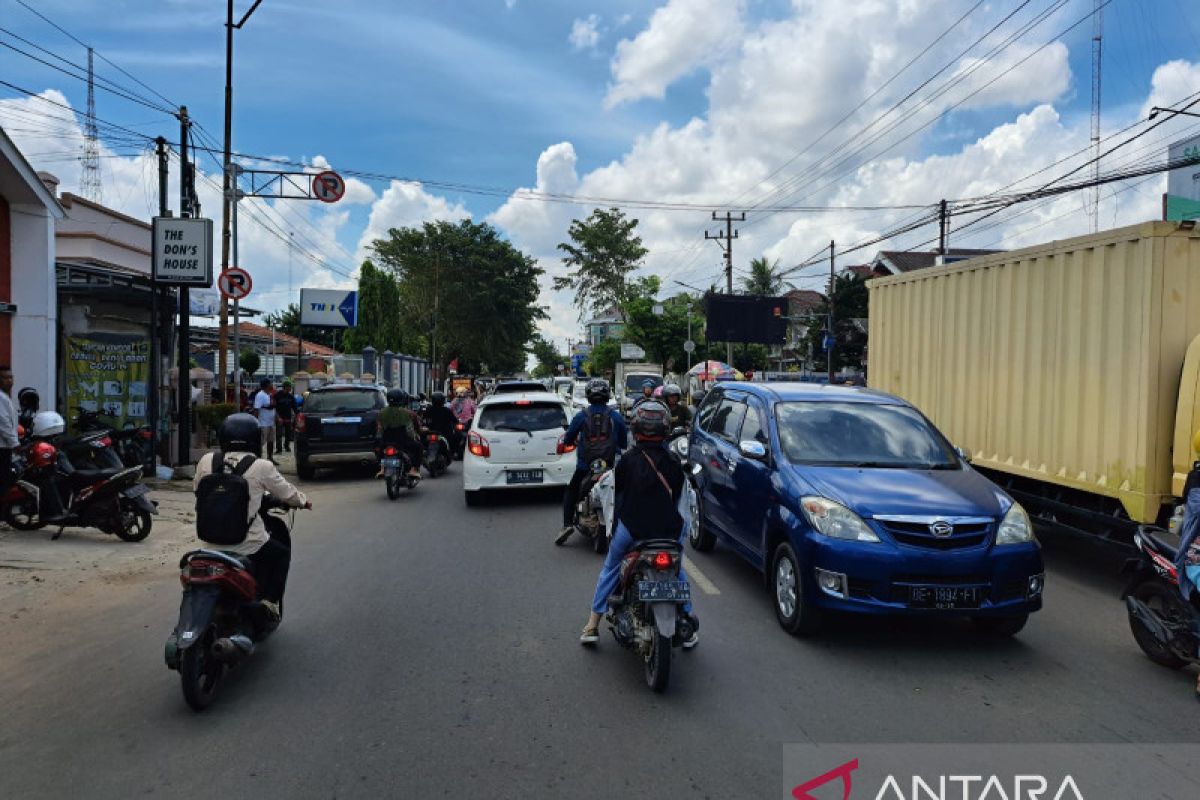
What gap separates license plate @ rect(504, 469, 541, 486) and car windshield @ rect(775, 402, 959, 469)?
16.8 feet

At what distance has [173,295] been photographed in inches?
647

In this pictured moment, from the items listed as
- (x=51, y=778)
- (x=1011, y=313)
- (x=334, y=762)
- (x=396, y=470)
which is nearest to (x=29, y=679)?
(x=51, y=778)

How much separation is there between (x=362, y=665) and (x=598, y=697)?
1541 millimetres

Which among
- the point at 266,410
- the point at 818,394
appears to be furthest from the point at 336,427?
the point at 818,394

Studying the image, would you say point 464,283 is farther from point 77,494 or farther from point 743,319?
point 77,494

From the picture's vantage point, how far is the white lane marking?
7266 millimetres

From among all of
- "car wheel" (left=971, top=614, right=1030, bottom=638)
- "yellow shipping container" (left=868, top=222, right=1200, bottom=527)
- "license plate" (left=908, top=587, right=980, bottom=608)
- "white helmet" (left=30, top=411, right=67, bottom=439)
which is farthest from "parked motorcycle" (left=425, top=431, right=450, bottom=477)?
"license plate" (left=908, top=587, right=980, bottom=608)

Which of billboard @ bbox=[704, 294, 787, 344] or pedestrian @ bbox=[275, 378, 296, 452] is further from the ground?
billboard @ bbox=[704, 294, 787, 344]

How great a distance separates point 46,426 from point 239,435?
561cm

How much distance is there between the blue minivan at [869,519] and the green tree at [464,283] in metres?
50.3

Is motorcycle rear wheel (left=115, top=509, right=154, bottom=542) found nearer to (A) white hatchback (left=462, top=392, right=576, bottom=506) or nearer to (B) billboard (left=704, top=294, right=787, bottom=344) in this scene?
(A) white hatchback (left=462, top=392, right=576, bottom=506)

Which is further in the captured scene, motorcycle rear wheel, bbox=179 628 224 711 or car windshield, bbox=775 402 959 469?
car windshield, bbox=775 402 959 469

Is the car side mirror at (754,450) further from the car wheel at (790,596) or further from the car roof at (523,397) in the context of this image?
the car roof at (523,397)

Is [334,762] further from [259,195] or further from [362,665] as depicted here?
[259,195]
